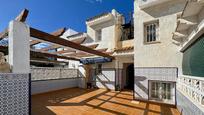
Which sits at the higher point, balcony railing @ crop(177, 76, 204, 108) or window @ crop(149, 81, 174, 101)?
balcony railing @ crop(177, 76, 204, 108)

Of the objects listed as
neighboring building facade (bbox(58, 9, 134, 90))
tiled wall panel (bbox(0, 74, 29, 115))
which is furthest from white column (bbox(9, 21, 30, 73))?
neighboring building facade (bbox(58, 9, 134, 90))

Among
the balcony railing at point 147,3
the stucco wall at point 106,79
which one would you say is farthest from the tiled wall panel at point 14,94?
the stucco wall at point 106,79

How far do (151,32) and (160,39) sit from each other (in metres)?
0.98

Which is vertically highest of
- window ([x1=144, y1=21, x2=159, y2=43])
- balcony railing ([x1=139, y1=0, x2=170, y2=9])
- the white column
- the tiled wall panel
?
balcony railing ([x1=139, y1=0, x2=170, y2=9])

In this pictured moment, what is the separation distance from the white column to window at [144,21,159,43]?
753cm

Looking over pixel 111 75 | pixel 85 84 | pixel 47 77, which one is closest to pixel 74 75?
pixel 85 84

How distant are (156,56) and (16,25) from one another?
304 inches

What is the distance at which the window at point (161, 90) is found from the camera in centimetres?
824

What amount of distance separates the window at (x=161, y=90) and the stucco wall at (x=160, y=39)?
1211 mm

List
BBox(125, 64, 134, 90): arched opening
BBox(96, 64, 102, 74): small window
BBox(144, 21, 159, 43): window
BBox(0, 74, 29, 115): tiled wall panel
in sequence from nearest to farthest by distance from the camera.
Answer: BBox(0, 74, 29, 115): tiled wall panel < BBox(144, 21, 159, 43): window < BBox(96, 64, 102, 74): small window < BBox(125, 64, 134, 90): arched opening

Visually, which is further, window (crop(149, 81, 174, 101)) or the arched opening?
the arched opening

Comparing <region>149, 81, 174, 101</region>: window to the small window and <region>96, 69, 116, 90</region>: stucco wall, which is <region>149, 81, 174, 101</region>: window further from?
the small window

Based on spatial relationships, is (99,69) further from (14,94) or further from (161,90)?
(14,94)

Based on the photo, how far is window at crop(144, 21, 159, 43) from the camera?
902cm
